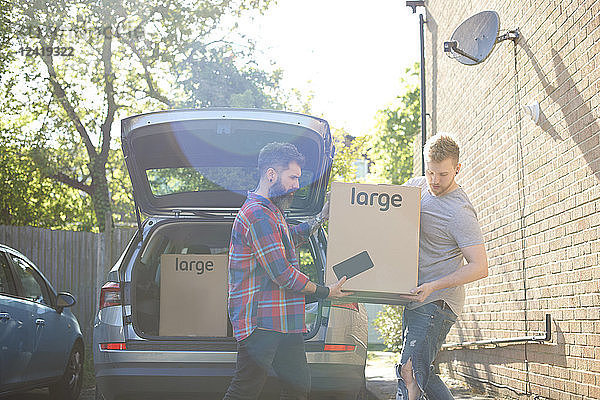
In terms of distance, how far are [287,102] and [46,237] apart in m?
7.45

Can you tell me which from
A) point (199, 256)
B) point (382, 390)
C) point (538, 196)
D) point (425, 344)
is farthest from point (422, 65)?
point (425, 344)

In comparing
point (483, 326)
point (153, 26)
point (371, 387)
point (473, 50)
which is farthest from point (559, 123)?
point (153, 26)

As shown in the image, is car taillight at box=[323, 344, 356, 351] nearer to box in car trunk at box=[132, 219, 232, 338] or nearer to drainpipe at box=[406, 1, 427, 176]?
box in car trunk at box=[132, 219, 232, 338]

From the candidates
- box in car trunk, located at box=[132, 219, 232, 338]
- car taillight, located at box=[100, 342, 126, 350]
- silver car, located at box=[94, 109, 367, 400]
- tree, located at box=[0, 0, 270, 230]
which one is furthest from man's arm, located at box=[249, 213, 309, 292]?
tree, located at box=[0, 0, 270, 230]

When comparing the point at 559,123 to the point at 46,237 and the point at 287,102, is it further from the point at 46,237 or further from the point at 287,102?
the point at 287,102

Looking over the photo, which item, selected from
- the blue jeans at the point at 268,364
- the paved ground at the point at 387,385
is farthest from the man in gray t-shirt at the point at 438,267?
the paved ground at the point at 387,385

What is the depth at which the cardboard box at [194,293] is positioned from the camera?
5609 mm

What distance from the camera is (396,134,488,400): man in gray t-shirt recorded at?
3.90 metres

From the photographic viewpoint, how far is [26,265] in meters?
6.91

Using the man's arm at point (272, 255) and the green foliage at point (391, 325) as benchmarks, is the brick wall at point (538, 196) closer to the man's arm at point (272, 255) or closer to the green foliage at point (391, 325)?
the man's arm at point (272, 255)

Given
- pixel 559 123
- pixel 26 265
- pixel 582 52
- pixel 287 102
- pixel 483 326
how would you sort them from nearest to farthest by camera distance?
pixel 582 52 < pixel 559 123 < pixel 26 265 < pixel 483 326 < pixel 287 102

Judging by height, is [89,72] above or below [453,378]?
above

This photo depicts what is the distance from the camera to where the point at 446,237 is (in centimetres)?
400

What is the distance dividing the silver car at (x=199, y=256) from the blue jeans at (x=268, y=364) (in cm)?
73
